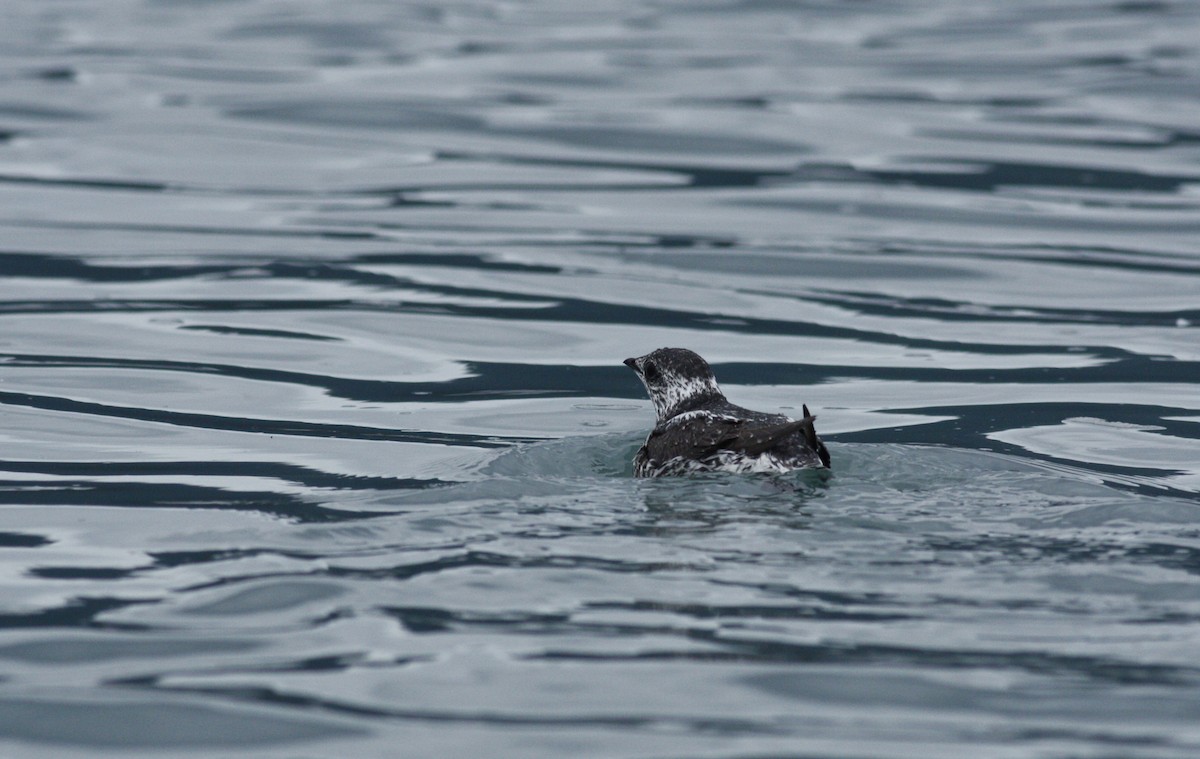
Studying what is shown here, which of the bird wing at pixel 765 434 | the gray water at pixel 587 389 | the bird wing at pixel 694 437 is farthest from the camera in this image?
the bird wing at pixel 694 437

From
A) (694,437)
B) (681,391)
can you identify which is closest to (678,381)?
(681,391)

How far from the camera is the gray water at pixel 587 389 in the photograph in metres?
5.89

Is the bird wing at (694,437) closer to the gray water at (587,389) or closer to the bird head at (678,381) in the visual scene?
the gray water at (587,389)

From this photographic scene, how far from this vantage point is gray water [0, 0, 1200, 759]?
19.3 ft

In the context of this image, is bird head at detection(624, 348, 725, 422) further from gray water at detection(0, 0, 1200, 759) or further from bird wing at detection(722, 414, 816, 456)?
bird wing at detection(722, 414, 816, 456)

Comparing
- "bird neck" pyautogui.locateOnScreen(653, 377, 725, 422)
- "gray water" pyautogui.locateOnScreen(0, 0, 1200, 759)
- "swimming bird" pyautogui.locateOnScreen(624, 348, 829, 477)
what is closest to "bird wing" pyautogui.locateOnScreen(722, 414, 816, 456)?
"swimming bird" pyautogui.locateOnScreen(624, 348, 829, 477)

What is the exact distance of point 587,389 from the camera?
12023 millimetres

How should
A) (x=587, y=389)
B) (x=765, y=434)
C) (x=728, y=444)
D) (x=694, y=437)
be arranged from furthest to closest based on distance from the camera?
(x=587, y=389) < (x=694, y=437) < (x=728, y=444) < (x=765, y=434)

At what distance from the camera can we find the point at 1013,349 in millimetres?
12922

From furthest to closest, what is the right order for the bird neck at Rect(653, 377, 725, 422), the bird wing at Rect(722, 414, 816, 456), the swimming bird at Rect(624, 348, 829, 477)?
the bird neck at Rect(653, 377, 725, 422) → the swimming bird at Rect(624, 348, 829, 477) → the bird wing at Rect(722, 414, 816, 456)

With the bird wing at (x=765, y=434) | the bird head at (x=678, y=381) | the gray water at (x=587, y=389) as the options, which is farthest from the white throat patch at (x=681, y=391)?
the bird wing at (x=765, y=434)

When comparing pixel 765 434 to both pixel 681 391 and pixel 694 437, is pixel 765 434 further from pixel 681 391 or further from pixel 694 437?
pixel 681 391

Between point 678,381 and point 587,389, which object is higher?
point 678,381

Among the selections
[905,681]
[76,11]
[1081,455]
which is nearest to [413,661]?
[905,681]
